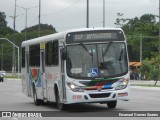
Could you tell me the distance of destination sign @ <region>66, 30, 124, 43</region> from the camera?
2052 centimetres

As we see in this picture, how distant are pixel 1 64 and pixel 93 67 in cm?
13042

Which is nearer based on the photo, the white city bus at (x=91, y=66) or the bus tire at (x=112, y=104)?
the white city bus at (x=91, y=66)

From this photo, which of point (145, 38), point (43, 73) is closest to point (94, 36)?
point (43, 73)

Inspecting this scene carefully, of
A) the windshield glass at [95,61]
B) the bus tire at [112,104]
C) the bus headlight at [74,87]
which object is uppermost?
the windshield glass at [95,61]

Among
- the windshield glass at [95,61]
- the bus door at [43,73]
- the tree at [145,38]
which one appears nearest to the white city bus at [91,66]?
the windshield glass at [95,61]

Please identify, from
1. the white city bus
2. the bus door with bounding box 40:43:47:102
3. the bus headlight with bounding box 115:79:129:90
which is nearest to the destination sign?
the white city bus

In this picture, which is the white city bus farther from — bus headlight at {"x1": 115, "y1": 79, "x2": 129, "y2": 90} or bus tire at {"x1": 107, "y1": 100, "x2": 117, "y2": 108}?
bus tire at {"x1": 107, "y1": 100, "x2": 117, "y2": 108}

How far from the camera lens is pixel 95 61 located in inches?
793

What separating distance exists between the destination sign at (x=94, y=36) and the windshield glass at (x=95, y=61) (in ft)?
0.68

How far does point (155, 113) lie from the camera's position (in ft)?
61.8

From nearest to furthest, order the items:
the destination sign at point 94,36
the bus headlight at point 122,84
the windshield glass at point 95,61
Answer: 1. the windshield glass at point 95,61
2. the bus headlight at point 122,84
3. the destination sign at point 94,36

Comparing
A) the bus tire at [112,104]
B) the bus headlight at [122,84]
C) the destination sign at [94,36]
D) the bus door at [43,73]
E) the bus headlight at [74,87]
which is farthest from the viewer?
the bus door at [43,73]

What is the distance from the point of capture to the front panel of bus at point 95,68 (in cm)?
1994

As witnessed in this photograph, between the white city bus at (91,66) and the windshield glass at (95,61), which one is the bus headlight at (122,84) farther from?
the windshield glass at (95,61)
